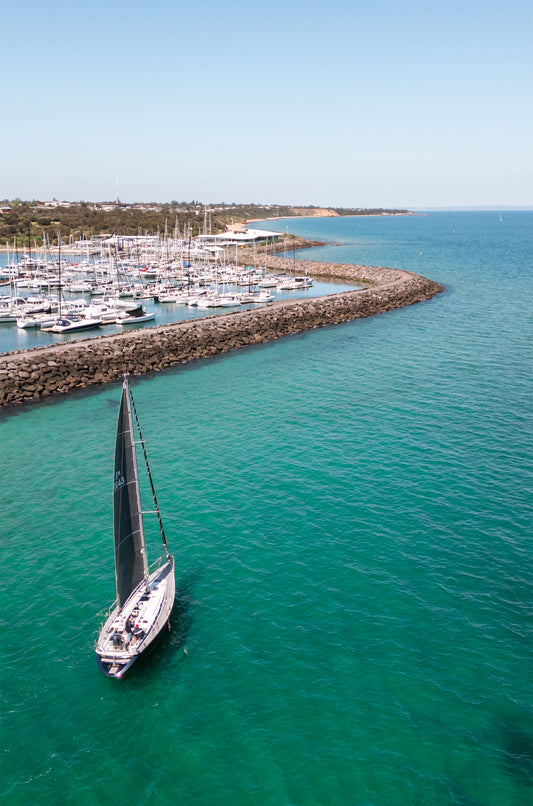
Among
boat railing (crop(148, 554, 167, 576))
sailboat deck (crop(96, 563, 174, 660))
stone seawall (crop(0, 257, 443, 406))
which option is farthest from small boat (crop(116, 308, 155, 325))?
sailboat deck (crop(96, 563, 174, 660))

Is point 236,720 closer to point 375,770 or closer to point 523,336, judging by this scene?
point 375,770

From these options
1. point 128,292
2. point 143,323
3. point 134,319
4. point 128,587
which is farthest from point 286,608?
point 128,292

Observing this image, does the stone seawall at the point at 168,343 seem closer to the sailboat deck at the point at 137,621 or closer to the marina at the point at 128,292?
the marina at the point at 128,292

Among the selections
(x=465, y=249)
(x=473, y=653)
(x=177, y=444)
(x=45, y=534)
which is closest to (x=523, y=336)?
(x=177, y=444)

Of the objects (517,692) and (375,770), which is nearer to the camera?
(375,770)

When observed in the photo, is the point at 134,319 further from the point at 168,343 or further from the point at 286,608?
the point at 286,608

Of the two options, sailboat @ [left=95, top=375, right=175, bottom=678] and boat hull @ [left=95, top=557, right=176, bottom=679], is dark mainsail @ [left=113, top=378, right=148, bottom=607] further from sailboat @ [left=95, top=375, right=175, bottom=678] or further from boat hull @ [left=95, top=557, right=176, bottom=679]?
boat hull @ [left=95, top=557, right=176, bottom=679]
